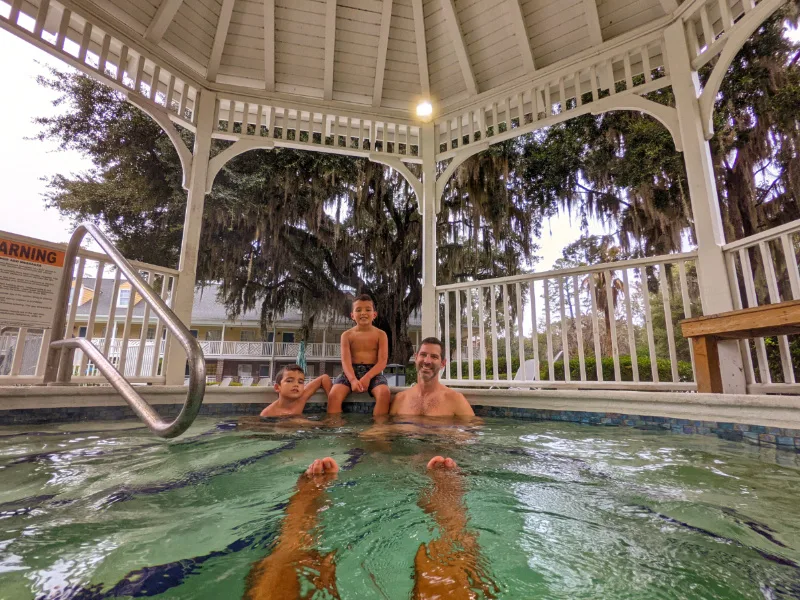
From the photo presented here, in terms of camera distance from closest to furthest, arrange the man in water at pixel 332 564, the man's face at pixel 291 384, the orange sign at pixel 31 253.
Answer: the man in water at pixel 332 564 → the orange sign at pixel 31 253 → the man's face at pixel 291 384

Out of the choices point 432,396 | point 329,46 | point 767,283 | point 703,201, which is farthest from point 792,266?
point 329,46

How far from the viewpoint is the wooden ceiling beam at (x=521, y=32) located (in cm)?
400

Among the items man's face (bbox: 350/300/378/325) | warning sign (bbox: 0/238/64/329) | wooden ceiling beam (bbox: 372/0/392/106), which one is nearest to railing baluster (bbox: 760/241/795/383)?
man's face (bbox: 350/300/378/325)

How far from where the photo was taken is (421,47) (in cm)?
449

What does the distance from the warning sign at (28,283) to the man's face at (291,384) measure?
169cm

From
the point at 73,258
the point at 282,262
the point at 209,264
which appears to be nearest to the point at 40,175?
the point at 209,264

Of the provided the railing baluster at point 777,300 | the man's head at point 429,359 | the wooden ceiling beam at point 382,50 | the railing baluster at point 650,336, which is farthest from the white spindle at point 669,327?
the wooden ceiling beam at point 382,50

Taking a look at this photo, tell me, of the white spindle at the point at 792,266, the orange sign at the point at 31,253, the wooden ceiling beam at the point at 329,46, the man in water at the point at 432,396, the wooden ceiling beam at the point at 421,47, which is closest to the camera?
the white spindle at the point at 792,266

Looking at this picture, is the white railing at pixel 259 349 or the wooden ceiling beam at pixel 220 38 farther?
the white railing at pixel 259 349

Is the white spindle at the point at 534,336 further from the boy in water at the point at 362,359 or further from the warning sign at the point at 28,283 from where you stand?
the warning sign at the point at 28,283

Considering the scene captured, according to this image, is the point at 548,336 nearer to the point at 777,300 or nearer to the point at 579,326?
the point at 579,326

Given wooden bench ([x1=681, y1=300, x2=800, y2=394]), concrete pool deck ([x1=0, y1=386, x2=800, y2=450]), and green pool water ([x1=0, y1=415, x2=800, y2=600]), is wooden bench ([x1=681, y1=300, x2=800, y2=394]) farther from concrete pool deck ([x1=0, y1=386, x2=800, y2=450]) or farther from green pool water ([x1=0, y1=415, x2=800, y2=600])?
green pool water ([x1=0, y1=415, x2=800, y2=600])

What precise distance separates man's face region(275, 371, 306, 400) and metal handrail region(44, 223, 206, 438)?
4.55 ft

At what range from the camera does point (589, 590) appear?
0.77 m
